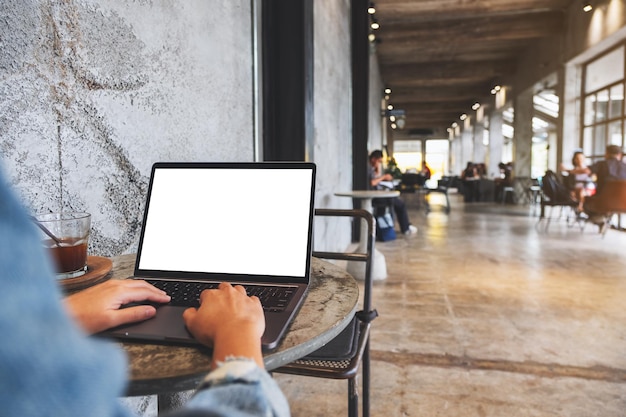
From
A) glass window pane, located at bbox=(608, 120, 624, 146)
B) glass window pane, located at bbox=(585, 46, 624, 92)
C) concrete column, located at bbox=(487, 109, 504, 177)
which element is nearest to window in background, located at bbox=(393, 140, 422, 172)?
concrete column, located at bbox=(487, 109, 504, 177)

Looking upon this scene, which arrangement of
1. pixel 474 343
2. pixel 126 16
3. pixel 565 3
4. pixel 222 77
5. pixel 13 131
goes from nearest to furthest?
pixel 13 131
pixel 126 16
pixel 222 77
pixel 474 343
pixel 565 3

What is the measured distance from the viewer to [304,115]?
9.25 feet

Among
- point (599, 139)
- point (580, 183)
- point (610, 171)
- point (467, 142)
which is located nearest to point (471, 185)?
point (599, 139)

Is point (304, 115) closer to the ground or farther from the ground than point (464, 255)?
farther from the ground

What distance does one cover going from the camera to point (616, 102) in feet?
24.0

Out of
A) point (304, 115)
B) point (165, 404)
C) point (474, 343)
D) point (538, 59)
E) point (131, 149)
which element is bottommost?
point (474, 343)

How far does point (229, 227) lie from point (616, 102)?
8368mm

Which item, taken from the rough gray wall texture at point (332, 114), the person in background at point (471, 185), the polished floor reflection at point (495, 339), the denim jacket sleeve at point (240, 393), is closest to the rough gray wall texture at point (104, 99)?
the denim jacket sleeve at point (240, 393)

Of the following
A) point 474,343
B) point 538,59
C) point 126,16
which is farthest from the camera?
point 538,59

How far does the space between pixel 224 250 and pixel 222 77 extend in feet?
3.98

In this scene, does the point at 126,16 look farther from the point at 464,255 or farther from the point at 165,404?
the point at 464,255

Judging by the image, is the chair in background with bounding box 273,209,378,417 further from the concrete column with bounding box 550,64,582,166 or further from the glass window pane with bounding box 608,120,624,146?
the concrete column with bounding box 550,64,582,166

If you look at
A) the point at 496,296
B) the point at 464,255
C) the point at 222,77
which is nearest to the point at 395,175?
the point at 464,255

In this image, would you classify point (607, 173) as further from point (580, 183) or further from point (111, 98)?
point (111, 98)
